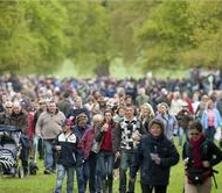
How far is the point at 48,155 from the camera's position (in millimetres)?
23578

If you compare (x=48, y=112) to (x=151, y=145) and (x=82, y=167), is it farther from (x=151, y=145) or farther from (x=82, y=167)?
(x=151, y=145)

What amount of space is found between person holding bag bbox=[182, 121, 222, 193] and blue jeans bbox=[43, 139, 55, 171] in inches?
371

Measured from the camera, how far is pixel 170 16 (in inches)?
2021

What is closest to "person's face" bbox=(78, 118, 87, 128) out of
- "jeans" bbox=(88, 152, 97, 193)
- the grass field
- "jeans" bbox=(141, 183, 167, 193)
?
"jeans" bbox=(88, 152, 97, 193)

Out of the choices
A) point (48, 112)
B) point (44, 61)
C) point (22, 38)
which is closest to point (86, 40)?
point (44, 61)

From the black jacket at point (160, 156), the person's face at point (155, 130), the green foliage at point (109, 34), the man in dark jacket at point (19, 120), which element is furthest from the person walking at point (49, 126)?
the person's face at point (155, 130)

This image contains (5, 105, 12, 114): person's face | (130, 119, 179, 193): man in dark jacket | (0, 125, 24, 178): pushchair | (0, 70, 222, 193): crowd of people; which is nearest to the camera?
(0, 70, 222, 193): crowd of people

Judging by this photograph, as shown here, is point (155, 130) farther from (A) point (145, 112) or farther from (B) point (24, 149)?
(B) point (24, 149)

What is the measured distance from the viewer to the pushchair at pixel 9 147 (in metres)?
21.9

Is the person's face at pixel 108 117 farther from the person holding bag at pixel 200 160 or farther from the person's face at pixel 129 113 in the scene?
Answer: the person holding bag at pixel 200 160

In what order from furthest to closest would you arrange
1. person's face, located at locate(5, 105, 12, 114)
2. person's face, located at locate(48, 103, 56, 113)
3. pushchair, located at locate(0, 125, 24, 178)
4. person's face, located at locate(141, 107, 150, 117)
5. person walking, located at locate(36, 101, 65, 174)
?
1. person's face, located at locate(5, 105, 12, 114)
2. person walking, located at locate(36, 101, 65, 174)
3. person's face, located at locate(48, 103, 56, 113)
4. pushchair, located at locate(0, 125, 24, 178)
5. person's face, located at locate(141, 107, 150, 117)

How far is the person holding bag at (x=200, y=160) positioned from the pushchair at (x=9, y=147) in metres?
8.14

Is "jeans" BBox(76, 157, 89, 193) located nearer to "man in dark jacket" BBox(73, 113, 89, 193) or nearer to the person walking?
"man in dark jacket" BBox(73, 113, 89, 193)

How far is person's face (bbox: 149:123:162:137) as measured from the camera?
48.0 feet
